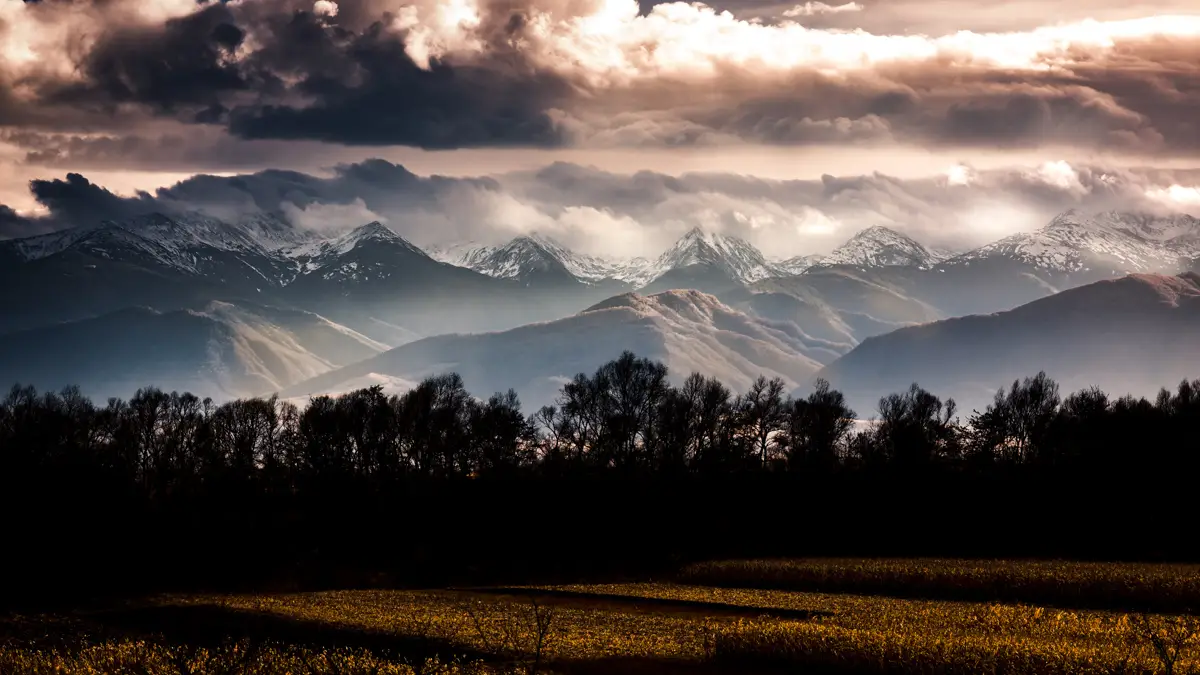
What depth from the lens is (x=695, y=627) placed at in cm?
6706

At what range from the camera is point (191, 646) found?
6206 cm

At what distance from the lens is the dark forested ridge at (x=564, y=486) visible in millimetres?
108562

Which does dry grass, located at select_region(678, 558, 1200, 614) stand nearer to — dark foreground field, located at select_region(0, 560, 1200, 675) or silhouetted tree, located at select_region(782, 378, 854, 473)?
dark foreground field, located at select_region(0, 560, 1200, 675)

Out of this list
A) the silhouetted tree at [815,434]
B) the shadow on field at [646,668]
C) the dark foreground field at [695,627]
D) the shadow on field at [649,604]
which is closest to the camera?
the dark foreground field at [695,627]

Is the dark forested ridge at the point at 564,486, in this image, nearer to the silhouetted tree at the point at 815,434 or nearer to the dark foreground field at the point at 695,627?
the silhouetted tree at the point at 815,434

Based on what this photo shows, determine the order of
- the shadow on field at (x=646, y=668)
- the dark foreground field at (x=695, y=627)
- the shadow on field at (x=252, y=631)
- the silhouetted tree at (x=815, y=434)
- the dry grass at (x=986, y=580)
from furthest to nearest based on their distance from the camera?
1. the silhouetted tree at (x=815, y=434)
2. the dry grass at (x=986, y=580)
3. the shadow on field at (x=252, y=631)
4. the shadow on field at (x=646, y=668)
5. the dark foreground field at (x=695, y=627)

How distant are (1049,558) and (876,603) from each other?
104 feet

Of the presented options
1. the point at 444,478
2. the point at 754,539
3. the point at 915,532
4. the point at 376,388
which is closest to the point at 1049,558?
the point at 915,532

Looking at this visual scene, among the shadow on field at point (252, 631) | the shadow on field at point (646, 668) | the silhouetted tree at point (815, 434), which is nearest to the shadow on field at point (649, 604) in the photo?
the shadow on field at point (646, 668)

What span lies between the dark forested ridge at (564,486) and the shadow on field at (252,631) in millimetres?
21911

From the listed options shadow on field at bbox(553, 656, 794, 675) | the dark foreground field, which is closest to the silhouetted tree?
the dark foreground field

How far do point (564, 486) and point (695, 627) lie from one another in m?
65.1

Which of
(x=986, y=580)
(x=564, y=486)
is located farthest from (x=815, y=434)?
(x=986, y=580)

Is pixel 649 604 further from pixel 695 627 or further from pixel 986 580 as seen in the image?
pixel 986 580
